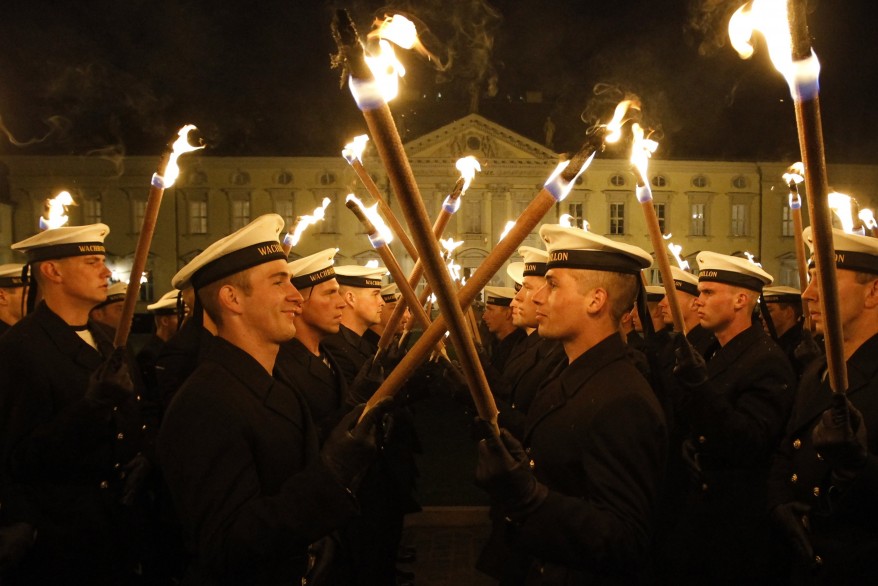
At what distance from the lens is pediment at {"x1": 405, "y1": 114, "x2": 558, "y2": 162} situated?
150ft

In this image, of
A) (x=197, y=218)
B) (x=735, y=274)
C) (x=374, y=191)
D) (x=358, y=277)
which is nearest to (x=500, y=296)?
(x=358, y=277)

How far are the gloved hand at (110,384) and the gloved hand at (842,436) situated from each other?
294 centimetres

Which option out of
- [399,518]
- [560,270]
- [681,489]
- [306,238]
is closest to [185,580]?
[560,270]

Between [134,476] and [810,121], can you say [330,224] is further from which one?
[810,121]

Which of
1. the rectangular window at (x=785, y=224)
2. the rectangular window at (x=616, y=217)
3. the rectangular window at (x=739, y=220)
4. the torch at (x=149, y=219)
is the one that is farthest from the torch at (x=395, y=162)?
the rectangular window at (x=785, y=224)

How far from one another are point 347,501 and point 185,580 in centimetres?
75

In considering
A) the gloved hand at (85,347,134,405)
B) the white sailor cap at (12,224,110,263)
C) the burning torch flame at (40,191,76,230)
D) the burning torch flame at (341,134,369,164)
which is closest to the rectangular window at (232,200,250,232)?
the burning torch flame at (40,191,76,230)

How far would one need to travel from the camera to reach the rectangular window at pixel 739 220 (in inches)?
1812

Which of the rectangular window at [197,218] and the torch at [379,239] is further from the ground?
the rectangular window at [197,218]

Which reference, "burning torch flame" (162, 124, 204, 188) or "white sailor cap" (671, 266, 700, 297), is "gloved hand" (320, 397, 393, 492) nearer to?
"burning torch flame" (162, 124, 204, 188)

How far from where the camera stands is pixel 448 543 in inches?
232

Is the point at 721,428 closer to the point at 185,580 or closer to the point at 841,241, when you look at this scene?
the point at 841,241

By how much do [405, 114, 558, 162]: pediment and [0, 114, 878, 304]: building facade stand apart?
8cm

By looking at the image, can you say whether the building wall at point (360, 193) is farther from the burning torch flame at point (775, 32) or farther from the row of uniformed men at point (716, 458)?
the burning torch flame at point (775, 32)
